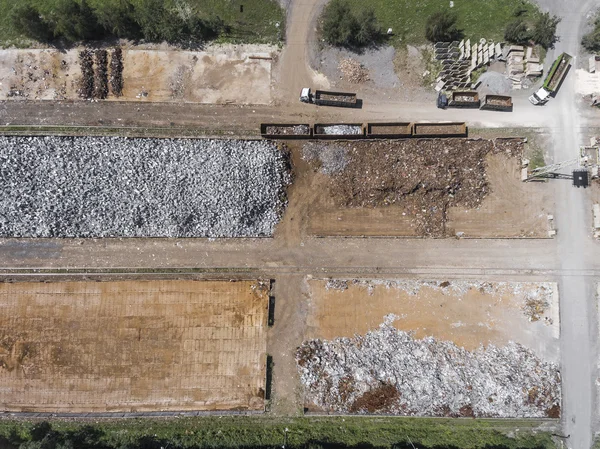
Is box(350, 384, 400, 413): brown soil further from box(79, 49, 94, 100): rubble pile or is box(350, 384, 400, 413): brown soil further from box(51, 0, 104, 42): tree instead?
box(51, 0, 104, 42): tree

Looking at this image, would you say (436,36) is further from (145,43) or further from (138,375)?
(138,375)

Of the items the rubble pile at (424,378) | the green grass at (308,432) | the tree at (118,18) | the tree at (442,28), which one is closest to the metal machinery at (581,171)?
the tree at (442,28)

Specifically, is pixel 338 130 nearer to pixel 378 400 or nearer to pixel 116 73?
pixel 116 73

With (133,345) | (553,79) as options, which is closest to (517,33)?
(553,79)

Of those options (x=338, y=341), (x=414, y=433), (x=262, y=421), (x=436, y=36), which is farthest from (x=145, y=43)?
(x=414, y=433)

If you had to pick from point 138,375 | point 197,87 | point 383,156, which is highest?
point 197,87

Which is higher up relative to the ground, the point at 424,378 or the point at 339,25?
the point at 339,25

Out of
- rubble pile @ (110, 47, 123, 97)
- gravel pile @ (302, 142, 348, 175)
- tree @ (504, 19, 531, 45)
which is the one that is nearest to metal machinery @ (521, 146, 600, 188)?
tree @ (504, 19, 531, 45)
